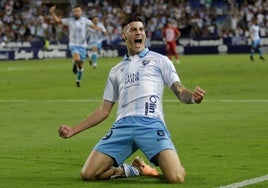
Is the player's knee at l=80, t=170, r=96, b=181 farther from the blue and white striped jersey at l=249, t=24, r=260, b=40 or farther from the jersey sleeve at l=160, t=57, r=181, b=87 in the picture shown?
the blue and white striped jersey at l=249, t=24, r=260, b=40

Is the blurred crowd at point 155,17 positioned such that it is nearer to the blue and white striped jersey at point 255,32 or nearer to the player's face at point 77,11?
the blue and white striped jersey at point 255,32

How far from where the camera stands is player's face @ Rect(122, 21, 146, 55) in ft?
36.1

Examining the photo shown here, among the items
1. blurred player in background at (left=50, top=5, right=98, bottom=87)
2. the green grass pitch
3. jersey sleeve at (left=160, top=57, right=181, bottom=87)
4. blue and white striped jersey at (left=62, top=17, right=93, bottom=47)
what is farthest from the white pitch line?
blue and white striped jersey at (left=62, top=17, right=93, bottom=47)

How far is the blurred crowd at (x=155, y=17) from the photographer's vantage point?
63.1 metres

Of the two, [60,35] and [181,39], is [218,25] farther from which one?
[60,35]

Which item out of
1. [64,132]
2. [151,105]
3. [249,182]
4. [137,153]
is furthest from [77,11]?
[249,182]

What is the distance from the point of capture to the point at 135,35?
11.0 metres

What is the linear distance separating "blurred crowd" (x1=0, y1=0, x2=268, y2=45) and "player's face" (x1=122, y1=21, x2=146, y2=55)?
168 feet

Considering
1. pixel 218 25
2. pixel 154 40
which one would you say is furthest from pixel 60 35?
pixel 218 25

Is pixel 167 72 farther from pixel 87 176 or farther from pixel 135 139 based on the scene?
pixel 87 176

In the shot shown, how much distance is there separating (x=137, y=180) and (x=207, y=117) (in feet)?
26.8

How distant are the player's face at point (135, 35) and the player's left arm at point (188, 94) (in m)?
0.68

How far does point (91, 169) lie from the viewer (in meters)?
10.8

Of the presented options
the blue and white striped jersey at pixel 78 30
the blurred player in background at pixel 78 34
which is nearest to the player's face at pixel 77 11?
the blurred player in background at pixel 78 34
